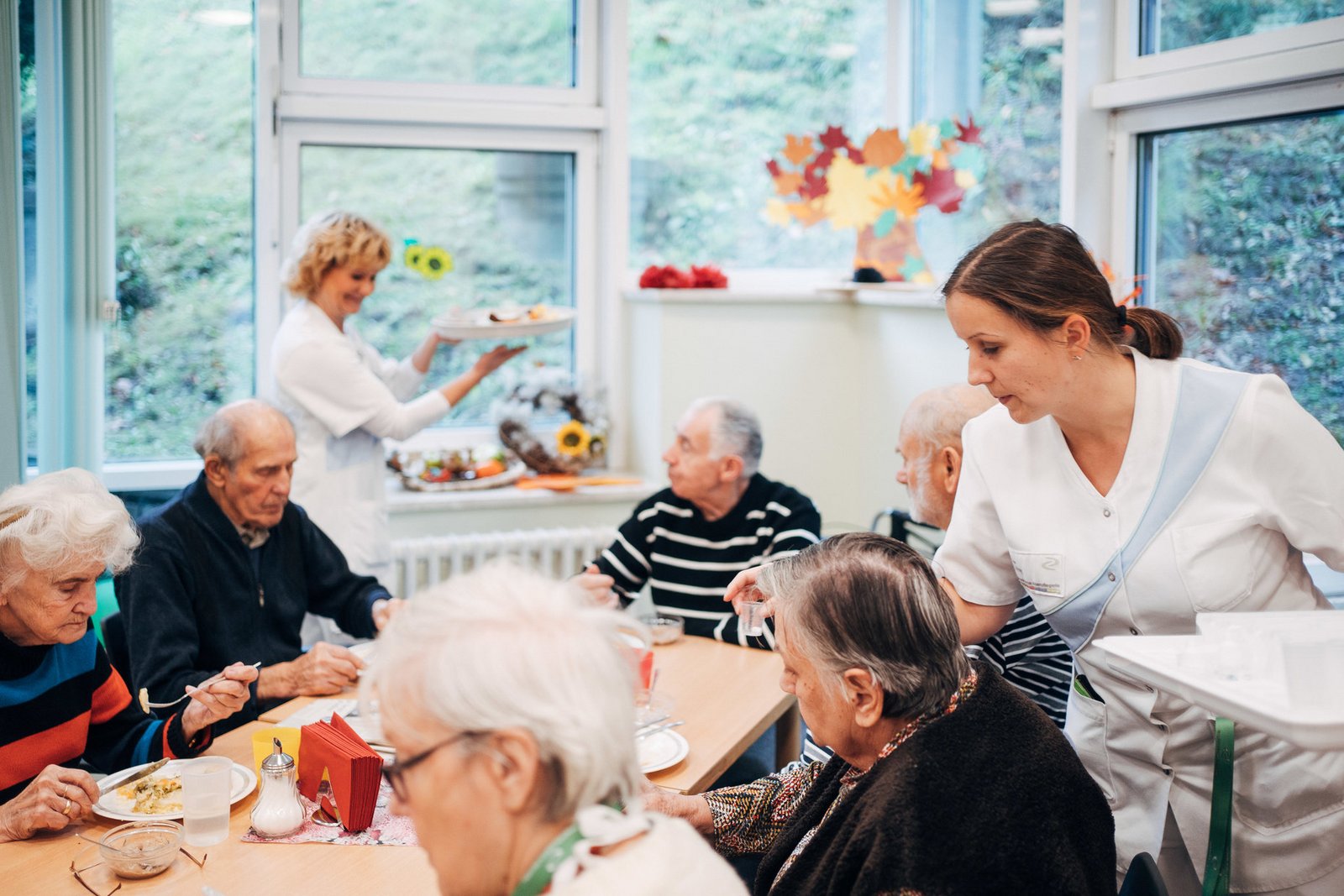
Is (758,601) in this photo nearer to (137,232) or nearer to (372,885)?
(372,885)

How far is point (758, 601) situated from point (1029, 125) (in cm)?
234

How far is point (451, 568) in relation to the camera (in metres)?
4.00

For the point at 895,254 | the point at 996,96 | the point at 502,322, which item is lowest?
the point at 502,322

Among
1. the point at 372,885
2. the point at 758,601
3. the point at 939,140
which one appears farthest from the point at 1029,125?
the point at 372,885

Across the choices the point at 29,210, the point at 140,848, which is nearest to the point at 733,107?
the point at 29,210

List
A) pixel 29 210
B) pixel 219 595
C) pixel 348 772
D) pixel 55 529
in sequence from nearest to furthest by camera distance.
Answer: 1. pixel 348 772
2. pixel 55 529
3. pixel 219 595
4. pixel 29 210

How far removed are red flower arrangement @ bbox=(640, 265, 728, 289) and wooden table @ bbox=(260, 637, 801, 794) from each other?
172cm

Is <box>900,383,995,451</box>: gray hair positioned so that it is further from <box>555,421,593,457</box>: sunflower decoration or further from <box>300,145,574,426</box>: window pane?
<box>300,145,574,426</box>: window pane

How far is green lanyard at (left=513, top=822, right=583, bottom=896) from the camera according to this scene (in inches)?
43.5

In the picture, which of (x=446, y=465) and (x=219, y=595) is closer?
(x=219, y=595)

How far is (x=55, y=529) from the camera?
186cm

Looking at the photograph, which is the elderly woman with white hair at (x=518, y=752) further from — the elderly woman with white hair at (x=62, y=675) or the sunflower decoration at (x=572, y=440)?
the sunflower decoration at (x=572, y=440)

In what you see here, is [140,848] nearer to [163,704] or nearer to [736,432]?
[163,704]

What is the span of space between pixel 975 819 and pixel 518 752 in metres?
0.60
